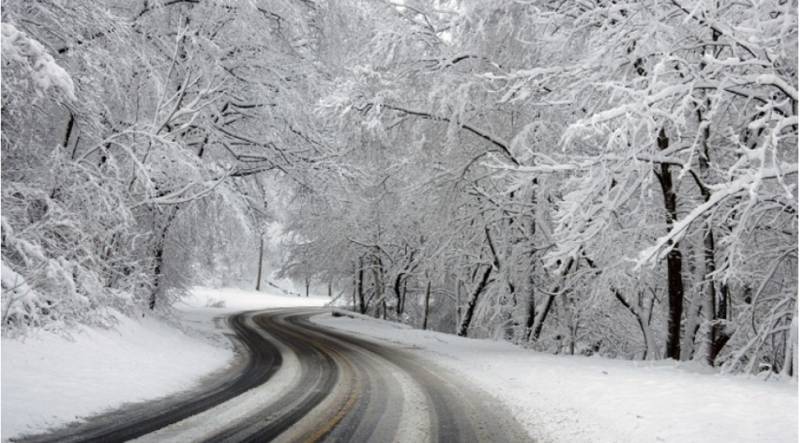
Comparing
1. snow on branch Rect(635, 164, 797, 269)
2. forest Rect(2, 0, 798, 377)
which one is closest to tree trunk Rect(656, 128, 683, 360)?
forest Rect(2, 0, 798, 377)

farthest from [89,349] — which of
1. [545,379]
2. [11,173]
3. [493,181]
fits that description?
[493,181]

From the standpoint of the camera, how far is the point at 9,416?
6.16m

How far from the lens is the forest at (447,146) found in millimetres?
7590

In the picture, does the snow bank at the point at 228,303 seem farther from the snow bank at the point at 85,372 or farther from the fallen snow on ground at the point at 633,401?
the fallen snow on ground at the point at 633,401

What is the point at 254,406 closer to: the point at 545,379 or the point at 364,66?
the point at 545,379

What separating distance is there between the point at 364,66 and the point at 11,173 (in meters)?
8.81

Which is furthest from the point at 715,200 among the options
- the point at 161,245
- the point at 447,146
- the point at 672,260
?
the point at 161,245

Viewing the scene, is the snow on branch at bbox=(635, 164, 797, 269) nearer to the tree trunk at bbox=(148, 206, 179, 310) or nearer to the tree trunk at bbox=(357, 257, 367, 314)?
the tree trunk at bbox=(148, 206, 179, 310)

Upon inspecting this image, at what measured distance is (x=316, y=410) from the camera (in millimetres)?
8188

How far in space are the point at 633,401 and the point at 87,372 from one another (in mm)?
8401

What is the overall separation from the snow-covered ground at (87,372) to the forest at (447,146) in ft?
1.76

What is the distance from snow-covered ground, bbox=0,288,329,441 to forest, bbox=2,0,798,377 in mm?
535

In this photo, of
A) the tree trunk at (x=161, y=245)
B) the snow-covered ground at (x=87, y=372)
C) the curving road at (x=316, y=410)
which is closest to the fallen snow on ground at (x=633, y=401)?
the curving road at (x=316, y=410)

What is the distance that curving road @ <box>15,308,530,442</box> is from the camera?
21.8 ft
